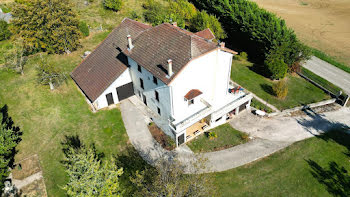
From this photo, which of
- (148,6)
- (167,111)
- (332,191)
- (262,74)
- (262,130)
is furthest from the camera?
(148,6)

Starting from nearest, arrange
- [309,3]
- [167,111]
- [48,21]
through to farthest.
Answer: [167,111] < [48,21] < [309,3]

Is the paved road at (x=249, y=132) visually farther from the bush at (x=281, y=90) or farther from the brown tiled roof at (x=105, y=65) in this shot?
the bush at (x=281, y=90)

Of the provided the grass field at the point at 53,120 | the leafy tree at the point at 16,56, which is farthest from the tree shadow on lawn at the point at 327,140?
the leafy tree at the point at 16,56


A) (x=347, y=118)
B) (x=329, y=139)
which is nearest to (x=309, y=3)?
(x=347, y=118)

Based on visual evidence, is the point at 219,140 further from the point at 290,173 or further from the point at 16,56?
the point at 16,56

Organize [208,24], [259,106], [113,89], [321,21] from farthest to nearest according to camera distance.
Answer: [321,21], [208,24], [259,106], [113,89]

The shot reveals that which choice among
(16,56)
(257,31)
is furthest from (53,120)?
(257,31)

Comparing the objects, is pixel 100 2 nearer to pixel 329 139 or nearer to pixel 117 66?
pixel 117 66
